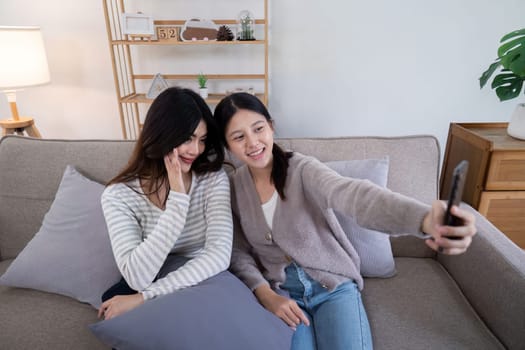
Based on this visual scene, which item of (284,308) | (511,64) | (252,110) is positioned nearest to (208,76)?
(252,110)

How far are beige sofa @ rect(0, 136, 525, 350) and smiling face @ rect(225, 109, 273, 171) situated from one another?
12.4 inches

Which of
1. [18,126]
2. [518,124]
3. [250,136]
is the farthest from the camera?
[18,126]

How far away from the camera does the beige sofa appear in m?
0.98

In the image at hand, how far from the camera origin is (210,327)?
82 centimetres

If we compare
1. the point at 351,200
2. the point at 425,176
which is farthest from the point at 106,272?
the point at 425,176

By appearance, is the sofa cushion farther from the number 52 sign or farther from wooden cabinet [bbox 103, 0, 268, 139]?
the number 52 sign

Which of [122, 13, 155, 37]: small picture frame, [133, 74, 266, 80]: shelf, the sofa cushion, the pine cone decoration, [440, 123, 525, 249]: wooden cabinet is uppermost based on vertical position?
[122, 13, 155, 37]: small picture frame

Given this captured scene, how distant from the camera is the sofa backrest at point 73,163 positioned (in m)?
1.33

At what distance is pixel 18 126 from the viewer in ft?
7.02

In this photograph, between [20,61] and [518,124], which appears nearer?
[518,124]

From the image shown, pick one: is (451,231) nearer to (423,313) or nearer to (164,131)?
(423,313)

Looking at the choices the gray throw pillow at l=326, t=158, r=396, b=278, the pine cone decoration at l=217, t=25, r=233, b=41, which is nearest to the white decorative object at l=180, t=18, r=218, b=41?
the pine cone decoration at l=217, t=25, r=233, b=41

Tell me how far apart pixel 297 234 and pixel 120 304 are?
1.77 ft

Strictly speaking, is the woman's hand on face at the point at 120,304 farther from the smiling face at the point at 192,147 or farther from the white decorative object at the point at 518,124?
the white decorative object at the point at 518,124
